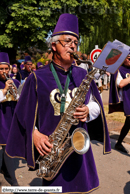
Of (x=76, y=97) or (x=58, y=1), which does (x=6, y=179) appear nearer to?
(x=76, y=97)

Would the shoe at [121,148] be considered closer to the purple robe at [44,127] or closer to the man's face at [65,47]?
the purple robe at [44,127]

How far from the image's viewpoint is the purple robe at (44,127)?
231cm

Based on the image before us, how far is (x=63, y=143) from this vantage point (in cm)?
237

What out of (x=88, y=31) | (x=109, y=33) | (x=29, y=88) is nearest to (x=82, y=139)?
(x=29, y=88)

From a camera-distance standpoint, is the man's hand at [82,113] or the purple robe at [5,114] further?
the purple robe at [5,114]

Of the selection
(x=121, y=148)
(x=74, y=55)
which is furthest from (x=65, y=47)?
(x=121, y=148)

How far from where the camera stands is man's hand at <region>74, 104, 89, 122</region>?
2299mm

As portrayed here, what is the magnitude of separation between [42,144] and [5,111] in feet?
7.70

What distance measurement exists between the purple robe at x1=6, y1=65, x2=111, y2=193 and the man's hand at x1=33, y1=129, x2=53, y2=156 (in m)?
0.05

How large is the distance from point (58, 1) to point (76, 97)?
1539 cm

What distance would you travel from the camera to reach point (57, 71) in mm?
2490

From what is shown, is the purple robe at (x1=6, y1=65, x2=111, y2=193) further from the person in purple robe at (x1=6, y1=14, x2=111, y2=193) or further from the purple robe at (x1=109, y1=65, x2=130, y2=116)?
the purple robe at (x1=109, y1=65, x2=130, y2=116)

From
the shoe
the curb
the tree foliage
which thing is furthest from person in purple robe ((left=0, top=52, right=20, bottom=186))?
the tree foliage

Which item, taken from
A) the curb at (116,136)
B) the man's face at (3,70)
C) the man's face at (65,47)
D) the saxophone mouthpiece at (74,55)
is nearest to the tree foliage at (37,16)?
the curb at (116,136)
